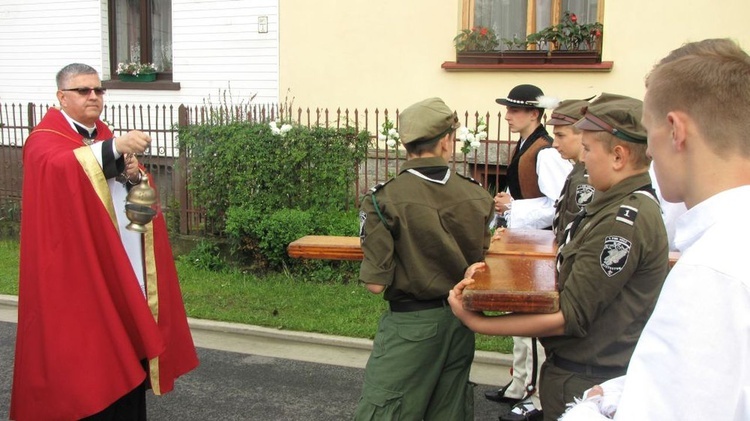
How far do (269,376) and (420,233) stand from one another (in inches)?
105

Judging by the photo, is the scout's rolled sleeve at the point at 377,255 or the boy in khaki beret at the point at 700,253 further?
the scout's rolled sleeve at the point at 377,255

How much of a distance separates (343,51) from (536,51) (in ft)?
9.14

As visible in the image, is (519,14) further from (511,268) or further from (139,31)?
(511,268)

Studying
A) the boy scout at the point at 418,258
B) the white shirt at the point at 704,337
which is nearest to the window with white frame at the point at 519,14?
the boy scout at the point at 418,258

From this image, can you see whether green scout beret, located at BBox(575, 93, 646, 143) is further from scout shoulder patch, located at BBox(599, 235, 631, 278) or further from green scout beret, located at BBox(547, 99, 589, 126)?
green scout beret, located at BBox(547, 99, 589, 126)

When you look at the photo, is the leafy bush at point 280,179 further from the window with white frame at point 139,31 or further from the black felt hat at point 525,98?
the window with white frame at point 139,31

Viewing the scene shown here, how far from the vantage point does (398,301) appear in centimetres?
319

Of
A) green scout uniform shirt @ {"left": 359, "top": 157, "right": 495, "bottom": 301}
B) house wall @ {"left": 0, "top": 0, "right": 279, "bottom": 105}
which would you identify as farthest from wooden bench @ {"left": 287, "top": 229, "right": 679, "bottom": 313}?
house wall @ {"left": 0, "top": 0, "right": 279, "bottom": 105}

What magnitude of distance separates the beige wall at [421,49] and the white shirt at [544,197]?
5.31m

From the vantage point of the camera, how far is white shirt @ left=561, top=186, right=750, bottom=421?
109cm

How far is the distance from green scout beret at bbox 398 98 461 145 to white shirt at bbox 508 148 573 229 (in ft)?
3.94

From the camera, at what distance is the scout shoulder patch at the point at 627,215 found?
2316mm

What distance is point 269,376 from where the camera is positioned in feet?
17.3

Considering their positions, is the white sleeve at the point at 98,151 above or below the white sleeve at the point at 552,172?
above
